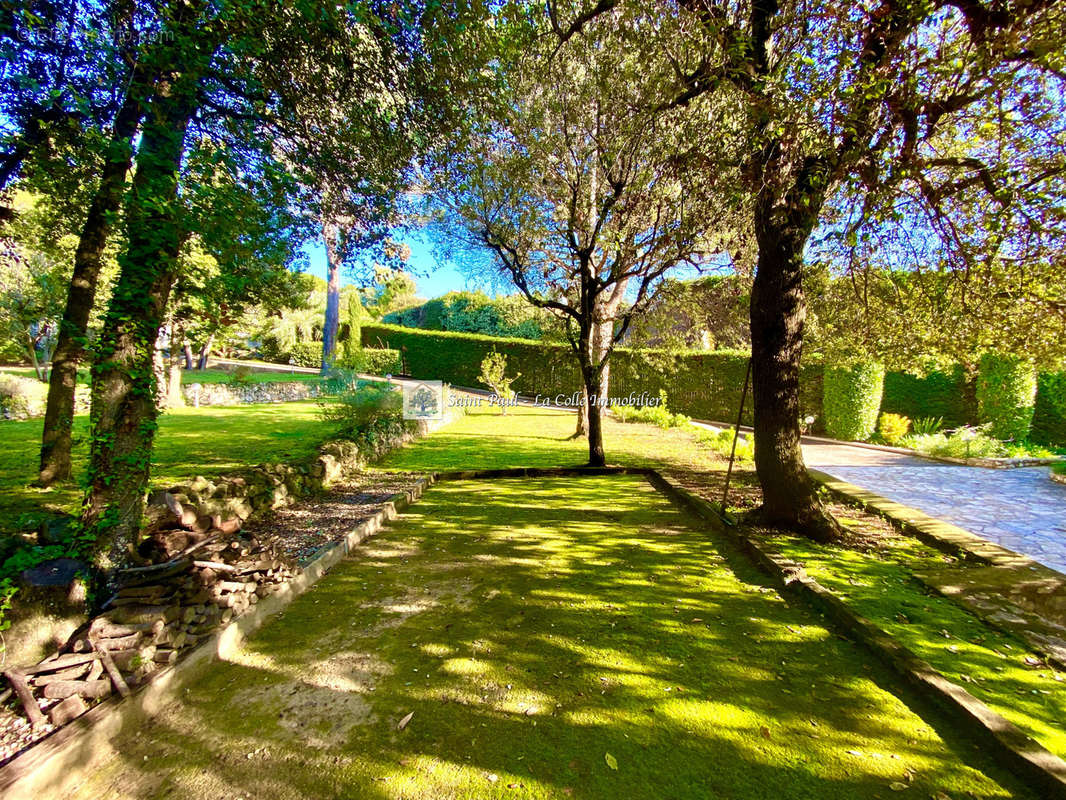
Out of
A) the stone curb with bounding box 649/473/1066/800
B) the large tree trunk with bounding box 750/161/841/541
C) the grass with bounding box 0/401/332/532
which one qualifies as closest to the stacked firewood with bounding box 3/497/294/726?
the grass with bounding box 0/401/332/532

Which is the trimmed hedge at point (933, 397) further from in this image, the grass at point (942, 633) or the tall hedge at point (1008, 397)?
the grass at point (942, 633)

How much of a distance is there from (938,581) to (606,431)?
972cm

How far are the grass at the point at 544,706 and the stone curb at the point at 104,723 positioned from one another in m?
0.08

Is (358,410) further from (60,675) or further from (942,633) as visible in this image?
(942,633)

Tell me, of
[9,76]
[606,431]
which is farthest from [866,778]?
[606,431]

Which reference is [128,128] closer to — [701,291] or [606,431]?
[701,291]

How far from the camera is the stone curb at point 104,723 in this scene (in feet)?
5.64

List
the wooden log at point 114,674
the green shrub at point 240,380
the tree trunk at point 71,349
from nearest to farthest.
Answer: the wooden log at point 114,674 < the tree trunk at point 71,349 < the green shrub at point 240,380

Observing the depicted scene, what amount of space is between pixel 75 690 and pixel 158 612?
1.99ft

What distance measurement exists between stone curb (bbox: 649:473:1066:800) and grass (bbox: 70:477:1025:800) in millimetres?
94

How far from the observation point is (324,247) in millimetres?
5992

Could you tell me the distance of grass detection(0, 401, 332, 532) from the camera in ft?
14.7

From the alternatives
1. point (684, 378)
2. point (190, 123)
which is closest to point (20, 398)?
point (190, 123)

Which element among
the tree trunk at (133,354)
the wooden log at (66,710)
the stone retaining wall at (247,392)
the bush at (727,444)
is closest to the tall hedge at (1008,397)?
the bush at (727,444)
